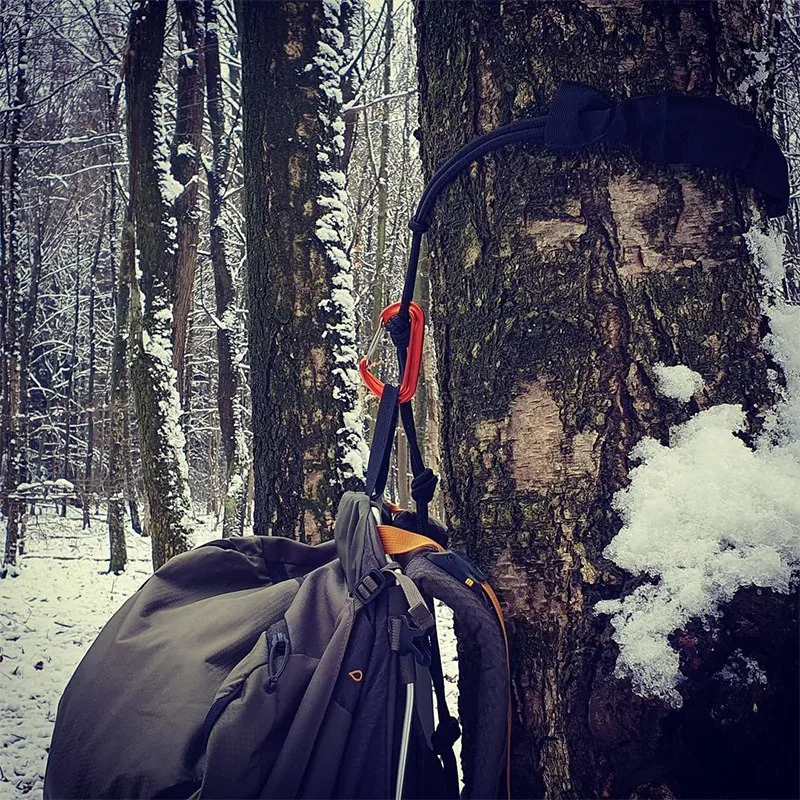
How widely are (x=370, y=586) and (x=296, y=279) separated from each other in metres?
2.43

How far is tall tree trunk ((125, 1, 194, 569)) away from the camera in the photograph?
220 inches

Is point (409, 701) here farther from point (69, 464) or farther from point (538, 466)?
point (69, 464)

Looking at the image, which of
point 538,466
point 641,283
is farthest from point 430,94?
point 538,466

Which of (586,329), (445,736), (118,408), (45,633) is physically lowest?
(45,633)

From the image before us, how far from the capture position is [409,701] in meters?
0.94

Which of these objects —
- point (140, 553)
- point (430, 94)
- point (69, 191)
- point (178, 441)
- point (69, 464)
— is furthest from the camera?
point (69, 464)

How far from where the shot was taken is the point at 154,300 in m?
5.75

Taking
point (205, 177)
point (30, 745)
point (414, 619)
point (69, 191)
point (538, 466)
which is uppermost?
point (69, 191)

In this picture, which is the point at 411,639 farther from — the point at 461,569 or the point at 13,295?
the point at 13,295

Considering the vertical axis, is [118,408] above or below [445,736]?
above

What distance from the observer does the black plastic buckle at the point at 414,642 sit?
3.18 ft

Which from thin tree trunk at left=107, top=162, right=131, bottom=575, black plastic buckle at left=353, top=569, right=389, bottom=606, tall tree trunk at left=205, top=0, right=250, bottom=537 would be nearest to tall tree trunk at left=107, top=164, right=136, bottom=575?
thin tree trunk at left=107, top=162, right=131, bottom=575

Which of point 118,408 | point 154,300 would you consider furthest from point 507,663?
point 118,408

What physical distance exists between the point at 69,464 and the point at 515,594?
945 inches
